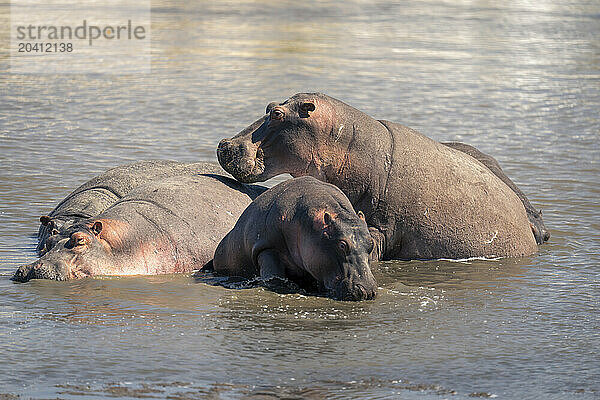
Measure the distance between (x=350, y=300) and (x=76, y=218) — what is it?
301cm

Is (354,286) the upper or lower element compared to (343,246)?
lower

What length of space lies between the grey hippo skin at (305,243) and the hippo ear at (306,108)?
77 centimetres

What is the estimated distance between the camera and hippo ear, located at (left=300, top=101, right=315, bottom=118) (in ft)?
28.4

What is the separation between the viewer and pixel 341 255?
23.4ft

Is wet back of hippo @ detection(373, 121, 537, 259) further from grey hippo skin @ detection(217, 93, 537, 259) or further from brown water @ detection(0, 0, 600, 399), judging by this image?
brown water @ detection(0, 0, 600, 399)

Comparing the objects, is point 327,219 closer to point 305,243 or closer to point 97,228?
point 305,243

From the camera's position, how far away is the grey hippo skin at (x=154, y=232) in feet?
25.6

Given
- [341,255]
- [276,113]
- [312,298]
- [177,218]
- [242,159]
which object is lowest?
[312,298]

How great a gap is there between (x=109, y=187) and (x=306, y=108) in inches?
86.6

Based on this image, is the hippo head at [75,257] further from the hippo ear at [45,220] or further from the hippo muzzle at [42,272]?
the hippo ear at [45,220]

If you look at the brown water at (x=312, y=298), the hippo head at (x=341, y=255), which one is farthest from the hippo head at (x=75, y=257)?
the hippo head at (x=341, y=255)

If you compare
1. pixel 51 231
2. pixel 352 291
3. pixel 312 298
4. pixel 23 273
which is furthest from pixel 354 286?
pixel 51 231

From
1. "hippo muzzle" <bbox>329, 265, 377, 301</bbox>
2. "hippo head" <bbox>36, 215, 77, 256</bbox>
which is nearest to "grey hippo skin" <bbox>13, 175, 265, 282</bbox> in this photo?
"hippo head" <bbox>36, 215, 77, 256</bbox>

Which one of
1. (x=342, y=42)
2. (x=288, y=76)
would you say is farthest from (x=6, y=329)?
(x=342, y=42)
